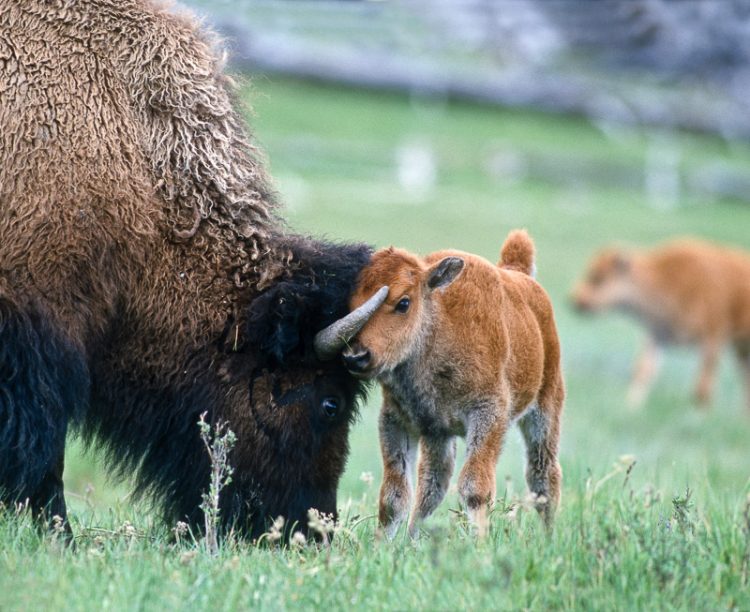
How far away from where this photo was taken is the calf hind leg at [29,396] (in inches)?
222

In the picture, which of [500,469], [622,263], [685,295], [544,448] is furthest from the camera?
[622,263]

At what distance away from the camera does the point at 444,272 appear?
5.86 meters

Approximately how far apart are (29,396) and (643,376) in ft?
41.3

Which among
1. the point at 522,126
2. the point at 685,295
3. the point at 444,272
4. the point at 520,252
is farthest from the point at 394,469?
the point at 522,126

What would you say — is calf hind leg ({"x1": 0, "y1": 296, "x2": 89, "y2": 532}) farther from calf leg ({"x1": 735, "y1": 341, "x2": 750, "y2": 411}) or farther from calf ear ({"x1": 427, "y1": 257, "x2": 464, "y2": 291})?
calf leg ({"x1": 735, "y1": 341, "x2": 750, "y2": 411})

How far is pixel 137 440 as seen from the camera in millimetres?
6238

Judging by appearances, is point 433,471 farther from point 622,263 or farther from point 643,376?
point 622,263

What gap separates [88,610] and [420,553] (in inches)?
57.3

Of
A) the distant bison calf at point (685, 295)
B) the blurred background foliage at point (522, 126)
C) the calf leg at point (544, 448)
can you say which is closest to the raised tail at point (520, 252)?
the calf leg at point (544, 448)

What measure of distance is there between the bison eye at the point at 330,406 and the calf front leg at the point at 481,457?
67 centimetres

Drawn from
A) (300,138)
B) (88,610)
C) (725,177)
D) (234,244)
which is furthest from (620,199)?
(88,610)

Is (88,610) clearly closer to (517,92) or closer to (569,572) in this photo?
(569,572)

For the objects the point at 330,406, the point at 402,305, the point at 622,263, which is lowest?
the point at 330,406

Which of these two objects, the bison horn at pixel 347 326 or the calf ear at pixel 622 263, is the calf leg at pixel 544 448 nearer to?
the bison horn at pixel 347 326
